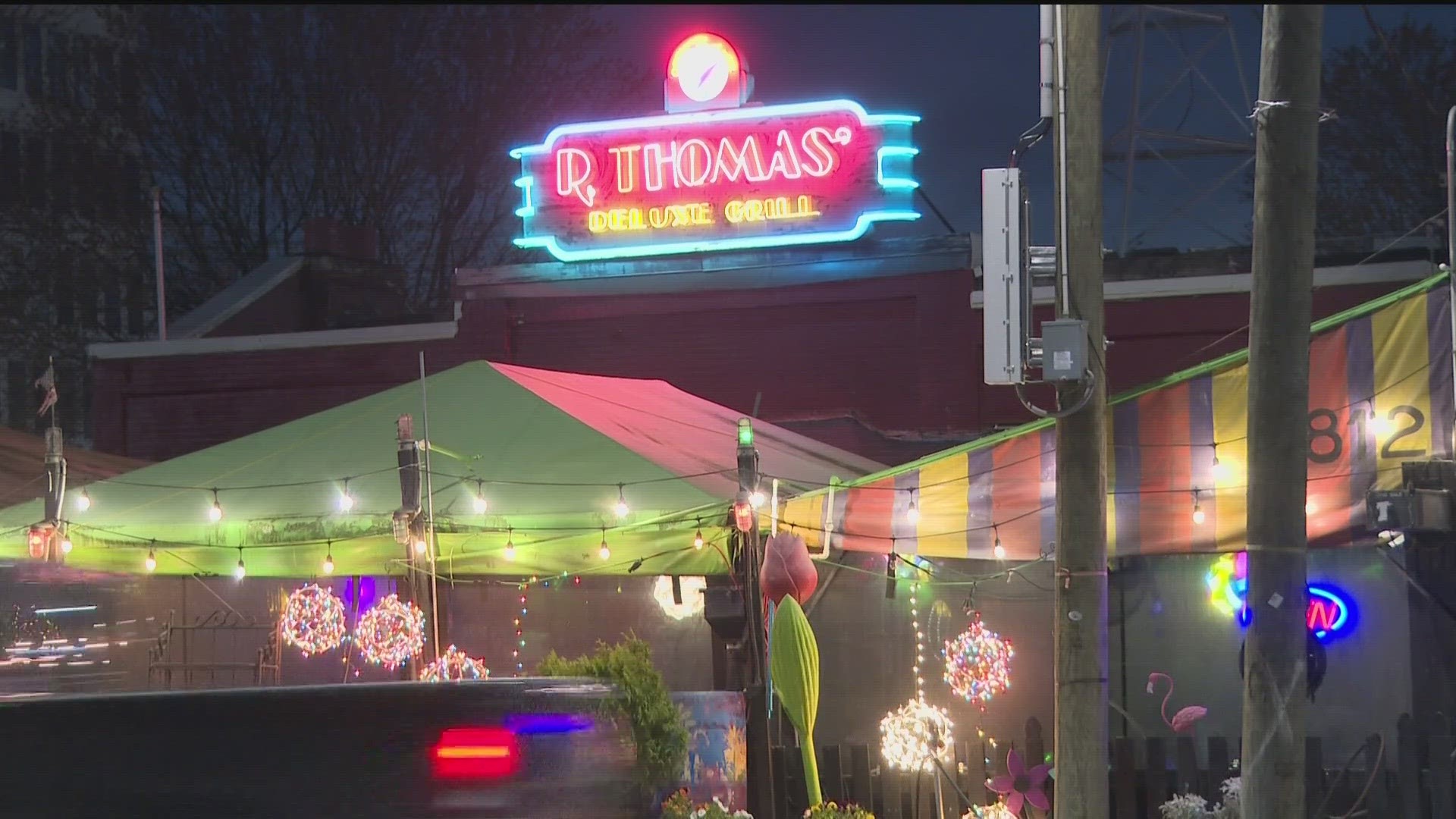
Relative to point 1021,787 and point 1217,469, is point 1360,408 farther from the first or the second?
point 1021,787

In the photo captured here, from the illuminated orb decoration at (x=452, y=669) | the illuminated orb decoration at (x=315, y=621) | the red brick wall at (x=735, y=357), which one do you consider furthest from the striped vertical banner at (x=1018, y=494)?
the red brick wall at (x=735, y=357)

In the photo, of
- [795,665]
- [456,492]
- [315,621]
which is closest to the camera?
[795,665]

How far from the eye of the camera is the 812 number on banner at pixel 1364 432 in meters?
9.46

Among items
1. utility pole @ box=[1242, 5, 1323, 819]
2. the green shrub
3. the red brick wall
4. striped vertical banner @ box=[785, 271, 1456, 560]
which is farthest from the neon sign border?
utility pole @ box=[1242, 5, 1323, 819]

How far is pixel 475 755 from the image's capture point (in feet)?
19.9

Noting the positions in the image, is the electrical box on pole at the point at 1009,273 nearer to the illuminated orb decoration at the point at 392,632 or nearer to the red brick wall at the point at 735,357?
the illuminated orb decoration at the point at 392,632

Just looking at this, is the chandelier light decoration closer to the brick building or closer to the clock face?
the brick building

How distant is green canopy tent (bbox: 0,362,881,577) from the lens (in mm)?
10922

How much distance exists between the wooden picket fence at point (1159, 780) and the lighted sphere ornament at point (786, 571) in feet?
3.49

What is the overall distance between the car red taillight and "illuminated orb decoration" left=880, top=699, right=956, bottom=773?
469 cm

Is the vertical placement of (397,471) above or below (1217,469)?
above

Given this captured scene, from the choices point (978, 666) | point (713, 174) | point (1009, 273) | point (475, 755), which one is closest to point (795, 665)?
point (978, 666)

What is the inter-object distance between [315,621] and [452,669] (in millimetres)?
1207

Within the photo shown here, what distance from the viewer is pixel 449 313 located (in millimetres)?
30672
